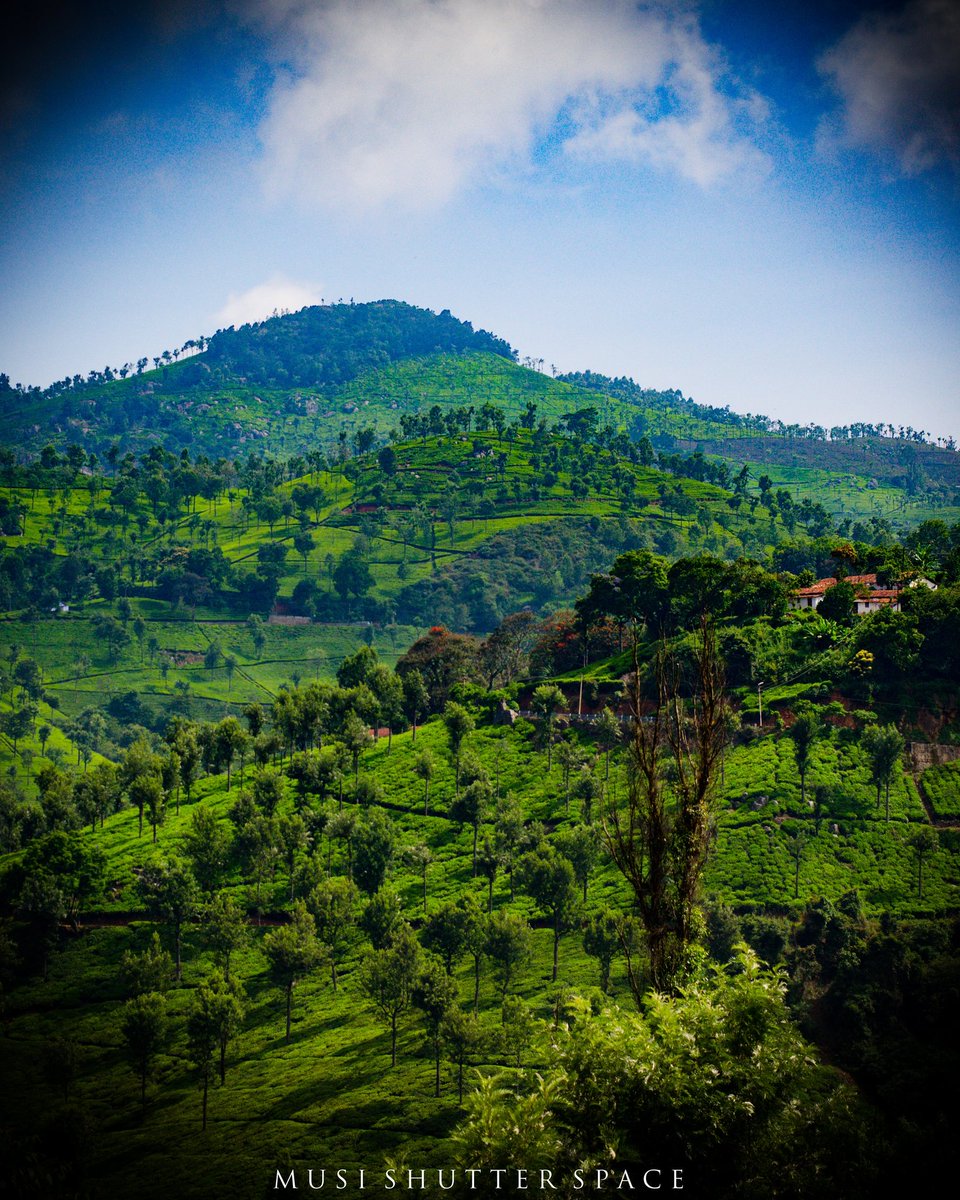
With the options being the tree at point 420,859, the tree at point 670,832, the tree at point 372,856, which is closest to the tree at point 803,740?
the tree at point 420,859

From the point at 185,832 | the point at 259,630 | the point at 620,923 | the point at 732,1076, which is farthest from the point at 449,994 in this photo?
the point at 259,630

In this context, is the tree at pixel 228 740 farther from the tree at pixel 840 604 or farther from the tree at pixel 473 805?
the tree at pixel 840 604

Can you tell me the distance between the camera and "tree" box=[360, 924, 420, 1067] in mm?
60750

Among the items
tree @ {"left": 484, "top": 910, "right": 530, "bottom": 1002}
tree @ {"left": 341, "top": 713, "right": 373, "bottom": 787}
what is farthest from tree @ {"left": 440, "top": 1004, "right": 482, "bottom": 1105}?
tree @ {"left": 341, "top": 713, "right": 373, "bottom": 787}

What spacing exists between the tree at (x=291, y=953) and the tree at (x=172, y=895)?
349 inches

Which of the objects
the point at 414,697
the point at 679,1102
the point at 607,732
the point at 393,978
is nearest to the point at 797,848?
the point at 607,732

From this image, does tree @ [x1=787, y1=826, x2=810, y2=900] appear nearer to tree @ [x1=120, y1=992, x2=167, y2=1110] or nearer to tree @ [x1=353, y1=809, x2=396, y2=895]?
tree @ [x1=353, y1=809, x2=396, y2=895]

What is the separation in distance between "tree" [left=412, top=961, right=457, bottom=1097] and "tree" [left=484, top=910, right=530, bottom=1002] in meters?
4.38

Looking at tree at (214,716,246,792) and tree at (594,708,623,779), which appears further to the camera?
tree at (214,716,246,792)

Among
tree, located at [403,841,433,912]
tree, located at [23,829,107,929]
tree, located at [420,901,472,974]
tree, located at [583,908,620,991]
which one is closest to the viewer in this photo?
tree, located at [583,908,620,991]

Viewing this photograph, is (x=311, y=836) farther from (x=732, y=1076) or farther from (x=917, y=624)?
(x=732, y=1076)

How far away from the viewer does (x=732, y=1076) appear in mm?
19062

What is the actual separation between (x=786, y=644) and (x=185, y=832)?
6080cm

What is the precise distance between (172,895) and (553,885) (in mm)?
30003
